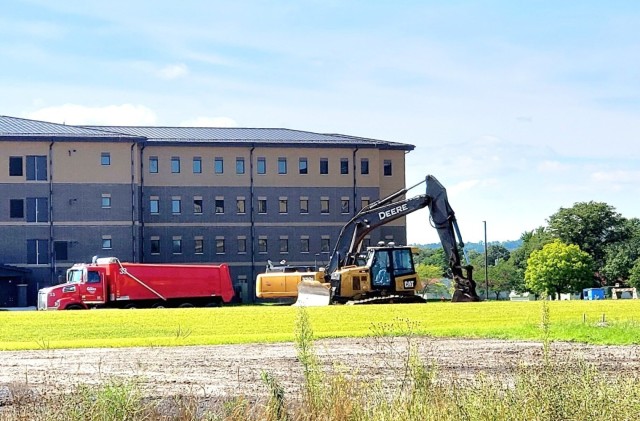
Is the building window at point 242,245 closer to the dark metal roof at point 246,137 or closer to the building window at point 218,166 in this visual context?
the building window at point 218,166

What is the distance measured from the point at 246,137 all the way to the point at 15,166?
1748 cm

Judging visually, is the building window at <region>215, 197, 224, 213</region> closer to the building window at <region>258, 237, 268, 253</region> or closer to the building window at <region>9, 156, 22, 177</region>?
the building window at <region>258, 237, 268, 253</region>

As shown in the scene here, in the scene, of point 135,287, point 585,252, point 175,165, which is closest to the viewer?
point 135,287

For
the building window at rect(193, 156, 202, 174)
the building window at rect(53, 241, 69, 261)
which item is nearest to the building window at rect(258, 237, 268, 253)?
the building window at rect(193, 156, 202, 174)

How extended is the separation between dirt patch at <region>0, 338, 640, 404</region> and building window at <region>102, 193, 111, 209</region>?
5632 cm

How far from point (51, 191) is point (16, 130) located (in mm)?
4867

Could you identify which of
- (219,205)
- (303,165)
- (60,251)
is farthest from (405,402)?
(303,165)

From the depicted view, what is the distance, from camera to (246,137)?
87.4m

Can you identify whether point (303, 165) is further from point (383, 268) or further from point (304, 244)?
point (383, 268)

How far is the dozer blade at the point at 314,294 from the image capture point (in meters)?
44.1

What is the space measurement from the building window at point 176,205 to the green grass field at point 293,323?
49565 millimetres

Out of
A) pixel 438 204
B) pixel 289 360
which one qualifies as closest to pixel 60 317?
pixel 289 360

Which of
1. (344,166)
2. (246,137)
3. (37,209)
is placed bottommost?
(37,209)

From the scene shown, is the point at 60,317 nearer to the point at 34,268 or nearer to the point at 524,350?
the point at 524,350
